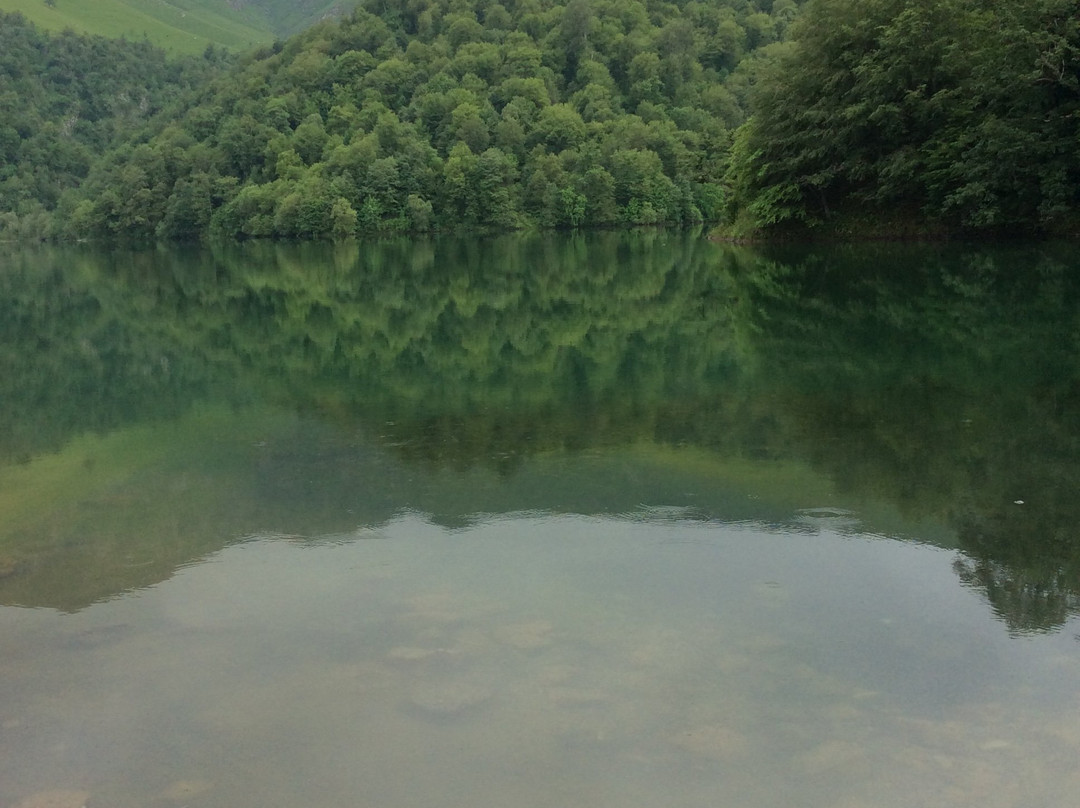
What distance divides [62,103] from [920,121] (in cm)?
16389

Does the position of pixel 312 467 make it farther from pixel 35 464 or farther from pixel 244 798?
pixel 244 798

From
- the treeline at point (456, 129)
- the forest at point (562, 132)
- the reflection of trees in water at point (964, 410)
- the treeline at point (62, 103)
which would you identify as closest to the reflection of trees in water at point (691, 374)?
the reflection of trees in water at point (964, 410)

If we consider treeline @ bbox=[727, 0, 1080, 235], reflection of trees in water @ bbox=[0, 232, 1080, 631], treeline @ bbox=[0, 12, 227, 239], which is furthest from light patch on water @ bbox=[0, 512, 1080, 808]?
treeline @ bbox=[0, 12, 227, 239]

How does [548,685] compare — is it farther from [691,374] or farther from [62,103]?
[62,103]

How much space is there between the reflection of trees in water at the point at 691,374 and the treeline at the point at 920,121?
5.90 m

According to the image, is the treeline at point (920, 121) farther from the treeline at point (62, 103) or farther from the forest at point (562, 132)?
the treeline at point (62, 103)

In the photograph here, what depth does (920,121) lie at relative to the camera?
36.2 metres

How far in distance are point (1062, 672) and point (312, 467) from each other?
255 inches

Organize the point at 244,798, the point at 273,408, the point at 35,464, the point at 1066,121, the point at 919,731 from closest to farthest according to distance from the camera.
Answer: the point at 244,798 → the point at 919,731 → the point at 35,464 → the point at 273,408 → the point at 1066,121

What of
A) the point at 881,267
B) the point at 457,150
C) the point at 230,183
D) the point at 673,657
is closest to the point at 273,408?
the point at 673,657

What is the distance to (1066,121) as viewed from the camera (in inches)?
1241

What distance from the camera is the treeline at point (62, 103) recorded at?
13512 centimetres

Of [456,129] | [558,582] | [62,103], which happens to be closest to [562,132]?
[456,129]

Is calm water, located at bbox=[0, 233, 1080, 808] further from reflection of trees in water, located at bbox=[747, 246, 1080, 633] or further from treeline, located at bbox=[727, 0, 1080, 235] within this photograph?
treeline, located at bbox=[727, 0, 1080, 235]
